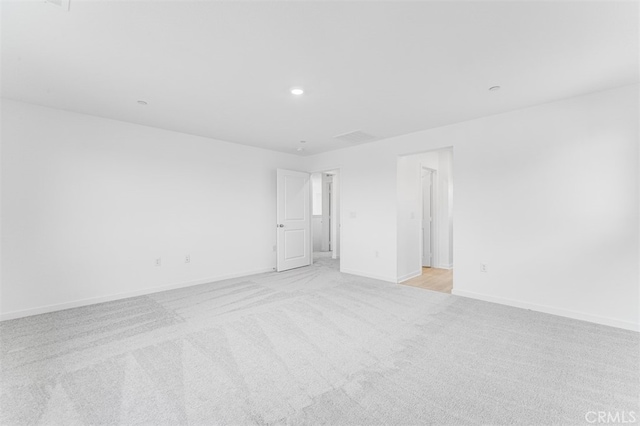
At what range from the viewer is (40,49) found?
204 centimetres

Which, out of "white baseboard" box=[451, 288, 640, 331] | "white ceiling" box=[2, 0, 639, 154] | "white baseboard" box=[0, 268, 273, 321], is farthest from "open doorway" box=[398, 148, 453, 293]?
"white baseboard" box=[0, 268, 273, 321]

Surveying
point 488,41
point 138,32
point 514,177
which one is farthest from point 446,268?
point 138,32

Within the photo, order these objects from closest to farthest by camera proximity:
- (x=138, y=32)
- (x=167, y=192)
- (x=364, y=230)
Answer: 1. (x=138, y=32)
2. (x=167, y=192)
3. (x=364, y=230)

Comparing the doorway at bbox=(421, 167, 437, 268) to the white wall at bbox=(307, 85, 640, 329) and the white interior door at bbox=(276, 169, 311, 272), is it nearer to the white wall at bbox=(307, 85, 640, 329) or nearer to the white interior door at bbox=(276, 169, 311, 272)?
the white wall at bbox=(307, 85, 640, 329)

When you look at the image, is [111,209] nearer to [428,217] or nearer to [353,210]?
[353,210]

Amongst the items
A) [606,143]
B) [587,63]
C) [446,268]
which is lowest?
[446,268]

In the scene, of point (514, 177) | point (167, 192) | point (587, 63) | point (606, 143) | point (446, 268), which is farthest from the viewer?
point (446, 268)

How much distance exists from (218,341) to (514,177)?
375 centimetres

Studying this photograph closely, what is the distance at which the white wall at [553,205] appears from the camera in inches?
107

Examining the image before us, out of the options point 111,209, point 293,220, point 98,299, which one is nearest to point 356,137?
point 293,220

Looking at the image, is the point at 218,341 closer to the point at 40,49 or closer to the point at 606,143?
the point at 40,49

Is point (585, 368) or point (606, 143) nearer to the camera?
point (585, 368)

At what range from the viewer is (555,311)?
3043mm

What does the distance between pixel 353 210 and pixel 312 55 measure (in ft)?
10.8
